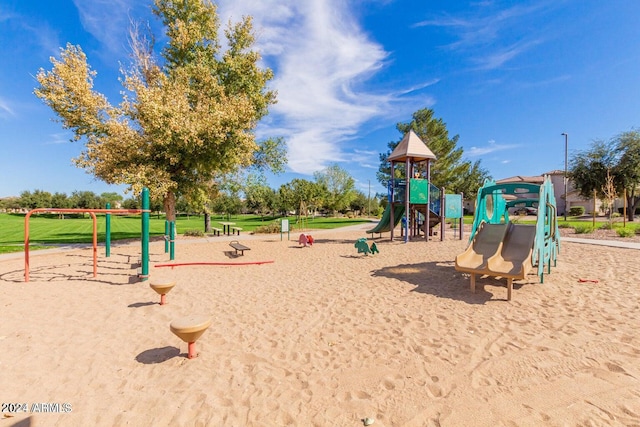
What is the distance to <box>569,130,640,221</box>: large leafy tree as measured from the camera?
26.5 meters

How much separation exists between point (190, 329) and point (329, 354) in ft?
6.05

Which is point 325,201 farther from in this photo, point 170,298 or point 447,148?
point 170,298

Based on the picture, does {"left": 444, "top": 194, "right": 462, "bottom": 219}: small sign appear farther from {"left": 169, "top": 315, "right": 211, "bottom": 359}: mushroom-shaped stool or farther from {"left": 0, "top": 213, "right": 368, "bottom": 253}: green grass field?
{"left": 169, "top": 315, "right": 211, "bottom": 359}: mushroom-shaped stool

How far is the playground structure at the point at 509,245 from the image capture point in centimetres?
664

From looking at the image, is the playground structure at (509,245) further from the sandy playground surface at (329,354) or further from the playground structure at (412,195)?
the playground structure at (412,195)

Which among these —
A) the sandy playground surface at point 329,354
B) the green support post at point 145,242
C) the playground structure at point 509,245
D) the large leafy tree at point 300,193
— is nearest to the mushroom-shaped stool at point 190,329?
the sandy playground surface at point 329,354

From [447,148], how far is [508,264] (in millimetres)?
32461

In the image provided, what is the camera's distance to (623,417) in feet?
8.89

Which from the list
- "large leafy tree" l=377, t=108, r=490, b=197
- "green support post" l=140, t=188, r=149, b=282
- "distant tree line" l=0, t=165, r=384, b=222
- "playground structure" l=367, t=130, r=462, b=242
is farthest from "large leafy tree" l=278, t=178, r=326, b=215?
"green support post" l=140, t=188, r=149, b=282

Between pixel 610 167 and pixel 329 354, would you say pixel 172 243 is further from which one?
pixel 610 167

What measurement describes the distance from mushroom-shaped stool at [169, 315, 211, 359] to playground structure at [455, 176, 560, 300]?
570 cm

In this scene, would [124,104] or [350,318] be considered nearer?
[350,318]

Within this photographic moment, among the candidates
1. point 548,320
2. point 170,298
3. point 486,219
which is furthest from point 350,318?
point 486,219

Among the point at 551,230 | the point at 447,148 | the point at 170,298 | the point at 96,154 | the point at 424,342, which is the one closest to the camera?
the point at 424,342
